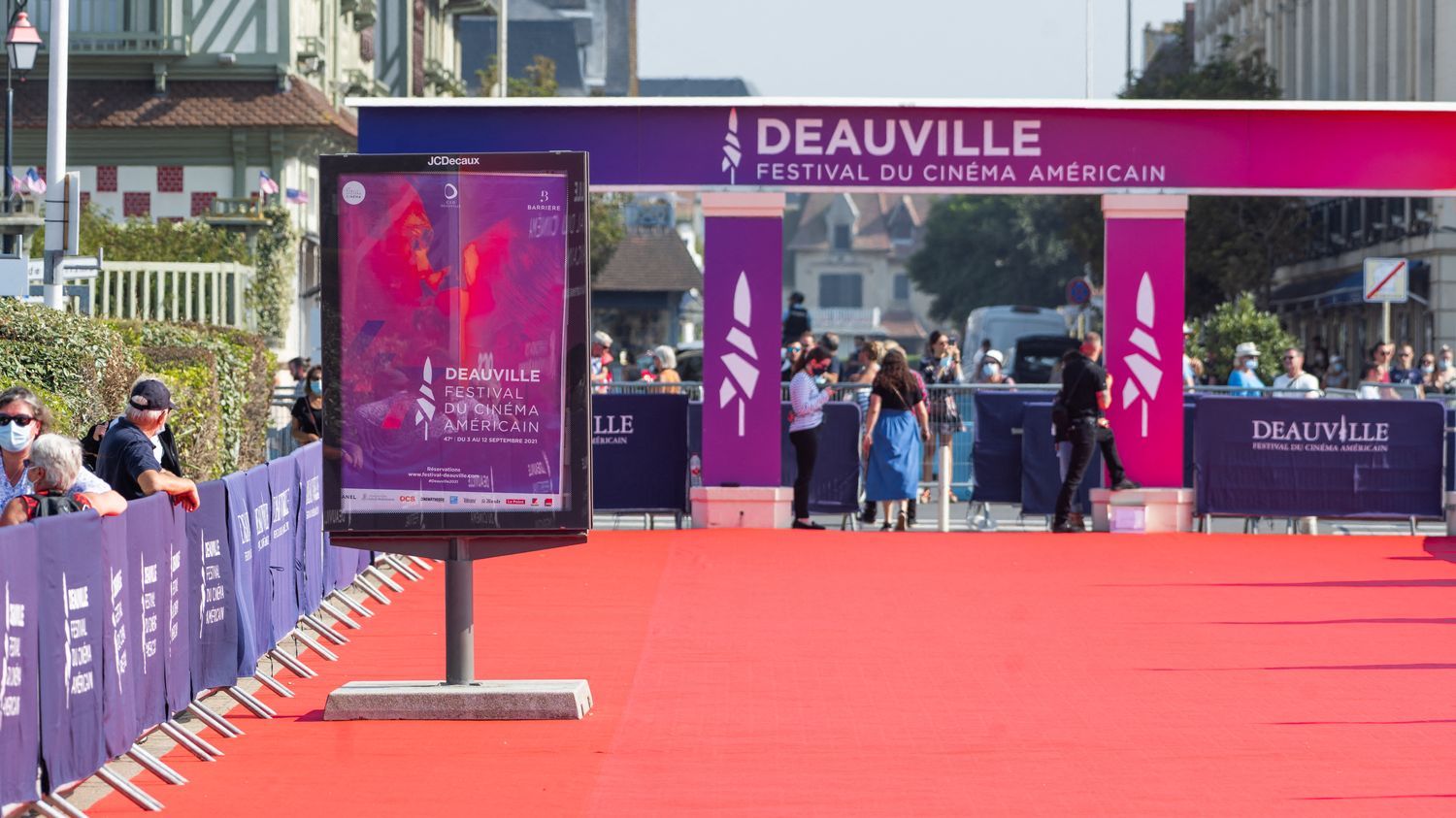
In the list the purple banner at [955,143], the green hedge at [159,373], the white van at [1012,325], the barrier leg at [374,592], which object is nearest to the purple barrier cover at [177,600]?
the green hedge at [159,373]

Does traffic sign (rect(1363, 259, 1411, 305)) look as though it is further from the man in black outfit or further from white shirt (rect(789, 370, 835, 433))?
white shirt (rect(789, 370, 835, 433))

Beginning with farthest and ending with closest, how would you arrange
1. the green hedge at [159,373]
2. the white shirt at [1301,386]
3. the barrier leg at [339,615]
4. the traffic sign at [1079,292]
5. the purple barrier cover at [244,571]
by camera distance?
the traffic sign at [1079,292] → the white shirt at [1301,386] → the green hedge at [159,373] → the barrier leg at [339,615] → the purple barrier cover at [244,571]

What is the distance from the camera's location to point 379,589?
1591 centimetres

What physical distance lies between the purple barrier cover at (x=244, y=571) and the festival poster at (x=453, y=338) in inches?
21.0

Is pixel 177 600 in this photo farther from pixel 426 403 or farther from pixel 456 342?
pixel 456 342

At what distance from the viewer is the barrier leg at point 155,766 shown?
879cm

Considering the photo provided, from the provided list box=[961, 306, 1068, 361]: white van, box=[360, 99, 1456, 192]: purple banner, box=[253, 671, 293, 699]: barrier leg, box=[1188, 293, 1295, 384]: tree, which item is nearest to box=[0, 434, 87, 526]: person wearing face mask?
box=[253, 671, 293, 699]: barrier leg

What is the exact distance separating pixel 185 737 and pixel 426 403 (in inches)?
75.7

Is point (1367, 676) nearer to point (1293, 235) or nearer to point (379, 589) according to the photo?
point (379, 589)

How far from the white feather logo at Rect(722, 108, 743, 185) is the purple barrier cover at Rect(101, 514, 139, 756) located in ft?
40.0

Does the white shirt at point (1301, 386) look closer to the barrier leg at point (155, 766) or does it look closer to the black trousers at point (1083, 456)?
the black trousers at point (1083, 456)

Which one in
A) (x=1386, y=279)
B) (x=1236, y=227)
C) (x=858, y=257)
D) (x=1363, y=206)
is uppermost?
(x=858, y=257)

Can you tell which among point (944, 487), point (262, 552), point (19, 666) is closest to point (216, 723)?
point (262, 552)

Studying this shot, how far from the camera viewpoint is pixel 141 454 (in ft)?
33.7
